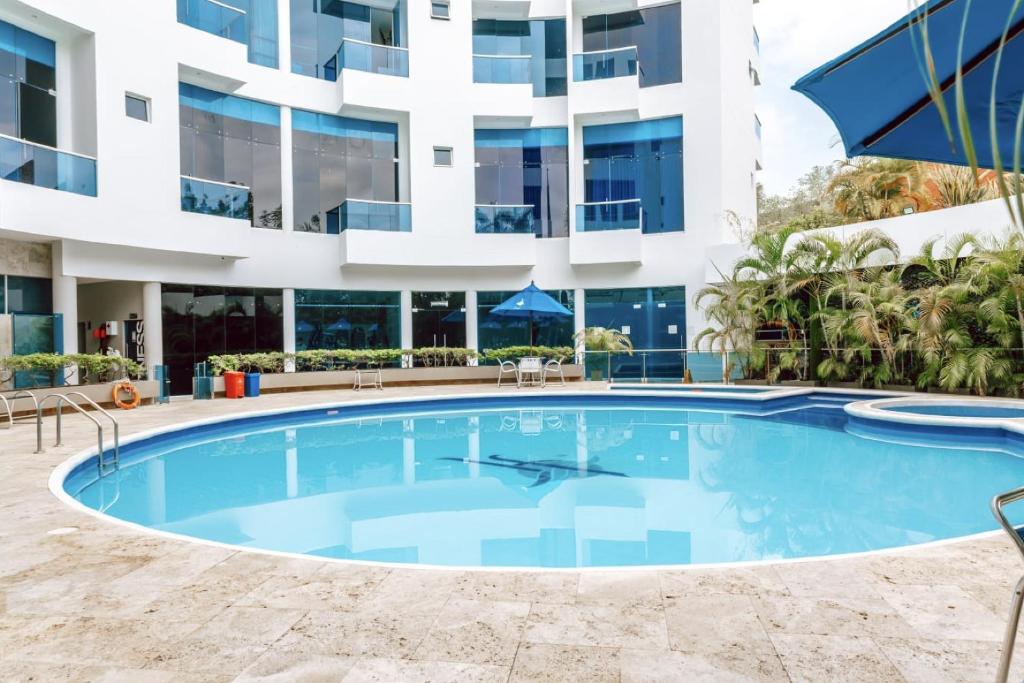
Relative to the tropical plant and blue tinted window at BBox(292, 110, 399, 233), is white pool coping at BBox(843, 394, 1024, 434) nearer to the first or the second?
the tropical plant

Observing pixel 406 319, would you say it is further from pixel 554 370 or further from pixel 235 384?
pixel 235 384

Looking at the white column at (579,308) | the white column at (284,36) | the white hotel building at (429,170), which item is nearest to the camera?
the white hotel building at (429,170)

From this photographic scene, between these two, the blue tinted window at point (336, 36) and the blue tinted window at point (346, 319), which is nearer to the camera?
the blue tinted window at point (336, 36)

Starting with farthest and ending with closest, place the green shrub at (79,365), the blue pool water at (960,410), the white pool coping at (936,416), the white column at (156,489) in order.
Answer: the green shrub at (79,365) → the blue pool water at (960,410) → the white pool coping at (936,416) → the white column at (156,489)

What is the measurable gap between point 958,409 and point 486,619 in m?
11.1

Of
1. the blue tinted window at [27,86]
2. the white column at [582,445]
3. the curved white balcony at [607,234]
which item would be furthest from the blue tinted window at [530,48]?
the white column at [582,445]

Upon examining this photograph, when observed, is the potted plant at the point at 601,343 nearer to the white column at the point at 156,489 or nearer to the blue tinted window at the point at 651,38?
the blue tinted window at the point at 651,38

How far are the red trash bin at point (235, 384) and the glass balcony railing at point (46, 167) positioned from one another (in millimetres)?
4511

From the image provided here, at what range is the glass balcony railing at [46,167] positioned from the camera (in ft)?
38.5

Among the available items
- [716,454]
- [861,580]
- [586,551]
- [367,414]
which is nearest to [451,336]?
[367,414]

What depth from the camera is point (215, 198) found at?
15.5 meters

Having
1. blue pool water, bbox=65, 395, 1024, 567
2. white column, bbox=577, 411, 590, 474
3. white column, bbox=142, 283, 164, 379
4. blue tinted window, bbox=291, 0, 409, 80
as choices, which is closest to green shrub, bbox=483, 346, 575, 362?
white column, bbox=577, 411, 590, 474

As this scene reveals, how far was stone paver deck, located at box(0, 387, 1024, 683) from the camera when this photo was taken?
2.69 metres

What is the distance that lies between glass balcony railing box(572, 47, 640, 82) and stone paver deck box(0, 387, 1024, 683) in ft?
55.7
